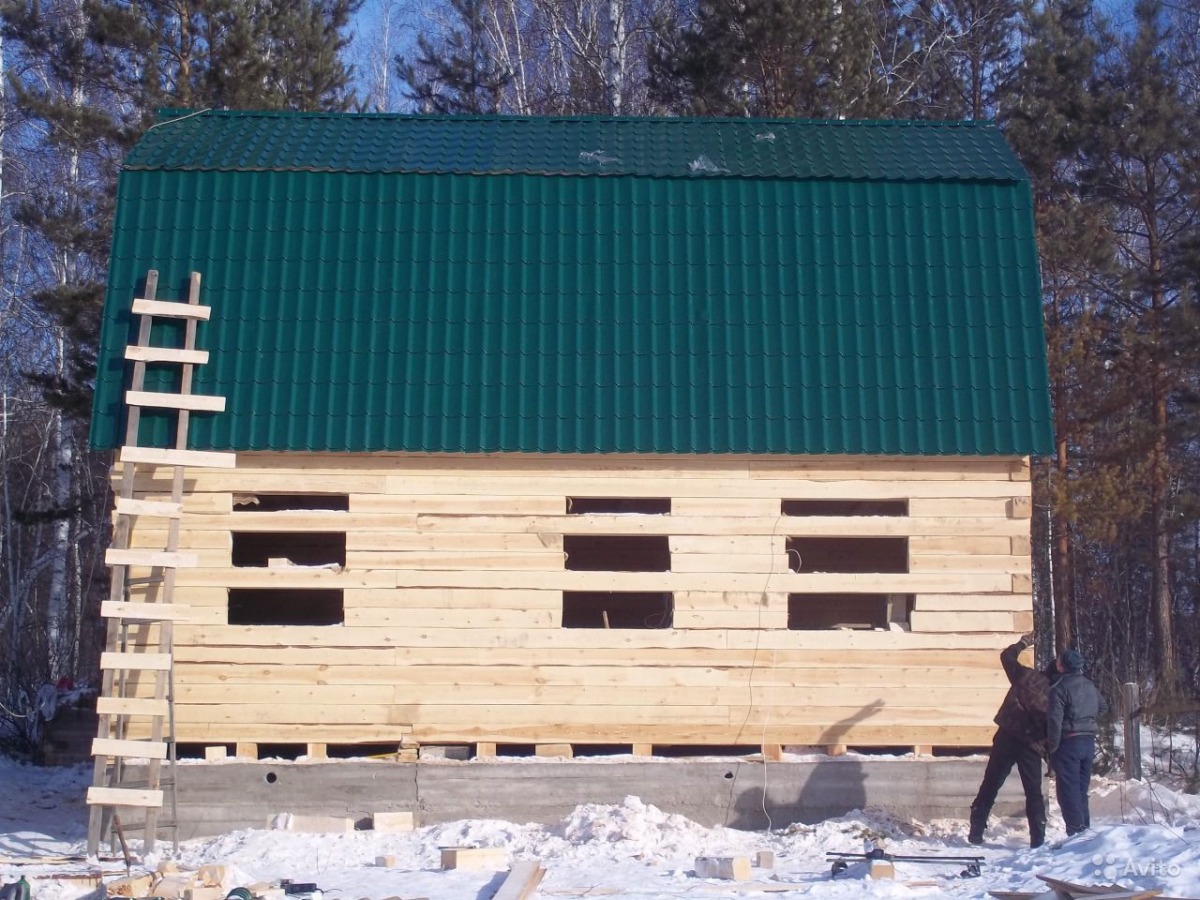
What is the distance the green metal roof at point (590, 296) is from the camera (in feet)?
40.7

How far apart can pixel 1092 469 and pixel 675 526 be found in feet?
40.3

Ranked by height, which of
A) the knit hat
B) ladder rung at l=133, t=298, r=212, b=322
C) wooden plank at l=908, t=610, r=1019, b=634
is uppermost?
ladder rung at l=133, t=298, r=212, b=322

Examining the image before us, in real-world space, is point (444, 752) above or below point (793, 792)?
above

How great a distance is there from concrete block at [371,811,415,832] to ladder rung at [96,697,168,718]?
6.84 ft

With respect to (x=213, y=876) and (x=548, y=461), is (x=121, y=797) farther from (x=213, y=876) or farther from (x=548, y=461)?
(x=548, y=461)

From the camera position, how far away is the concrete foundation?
11.9 m

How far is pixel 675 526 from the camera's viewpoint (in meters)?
12.3

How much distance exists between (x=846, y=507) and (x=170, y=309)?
23.5ft

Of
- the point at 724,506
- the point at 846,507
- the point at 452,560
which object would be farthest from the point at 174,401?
the point at 846,507

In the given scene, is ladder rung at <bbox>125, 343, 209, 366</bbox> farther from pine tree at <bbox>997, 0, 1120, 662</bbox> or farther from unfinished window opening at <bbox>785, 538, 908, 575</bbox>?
pine tree at <bbox>997, 0, 1120, 662</bbox>

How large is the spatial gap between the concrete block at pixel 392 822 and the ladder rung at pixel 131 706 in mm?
2086

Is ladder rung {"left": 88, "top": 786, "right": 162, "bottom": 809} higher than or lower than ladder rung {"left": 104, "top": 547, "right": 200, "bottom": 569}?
lower

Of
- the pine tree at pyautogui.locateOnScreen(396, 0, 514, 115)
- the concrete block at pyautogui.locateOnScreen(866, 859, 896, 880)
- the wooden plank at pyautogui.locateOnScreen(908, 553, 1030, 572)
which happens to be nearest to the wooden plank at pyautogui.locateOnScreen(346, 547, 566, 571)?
the wooden plank at pyautogui.locateOnScreen(908, 553, 1030, 572)

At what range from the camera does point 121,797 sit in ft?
36.6
